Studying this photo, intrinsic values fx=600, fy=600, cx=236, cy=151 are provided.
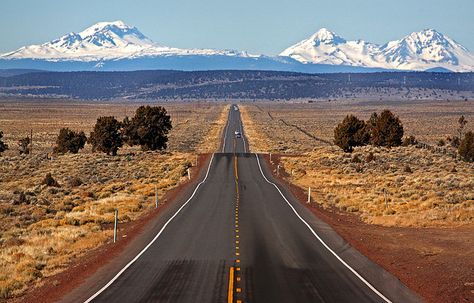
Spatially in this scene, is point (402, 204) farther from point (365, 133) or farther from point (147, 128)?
point (147, 128)

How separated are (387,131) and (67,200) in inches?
1929

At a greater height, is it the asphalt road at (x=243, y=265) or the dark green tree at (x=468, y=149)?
the dark green tree at (x=468, y=149)

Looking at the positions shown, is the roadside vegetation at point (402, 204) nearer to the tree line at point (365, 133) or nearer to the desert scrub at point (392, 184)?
the desert scrub at point (392, 184)

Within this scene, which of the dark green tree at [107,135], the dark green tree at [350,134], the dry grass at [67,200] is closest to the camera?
the dry grass at [67,200]

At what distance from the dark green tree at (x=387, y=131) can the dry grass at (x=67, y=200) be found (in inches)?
964

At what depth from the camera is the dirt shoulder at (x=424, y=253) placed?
19.8 meters

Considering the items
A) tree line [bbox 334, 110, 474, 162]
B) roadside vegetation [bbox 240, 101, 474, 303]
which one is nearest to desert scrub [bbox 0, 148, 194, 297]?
roadside vegetation [bbox 240, 101, 474, 303]

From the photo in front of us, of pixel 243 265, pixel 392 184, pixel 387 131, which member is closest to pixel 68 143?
pixel 387 131

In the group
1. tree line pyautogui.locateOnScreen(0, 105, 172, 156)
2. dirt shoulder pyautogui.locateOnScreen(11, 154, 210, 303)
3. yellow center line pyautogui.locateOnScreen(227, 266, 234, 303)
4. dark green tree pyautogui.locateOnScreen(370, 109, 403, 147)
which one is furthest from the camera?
dark green tree pyautogui.locateOnScreen(370, 109, 403, 147)

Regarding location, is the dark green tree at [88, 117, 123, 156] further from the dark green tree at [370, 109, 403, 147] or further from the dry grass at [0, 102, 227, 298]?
the dark green tree at [370, 109, 403, 147]

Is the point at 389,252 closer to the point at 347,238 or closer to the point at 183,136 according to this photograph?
the point at 347,238

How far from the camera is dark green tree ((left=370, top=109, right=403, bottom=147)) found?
7988cm

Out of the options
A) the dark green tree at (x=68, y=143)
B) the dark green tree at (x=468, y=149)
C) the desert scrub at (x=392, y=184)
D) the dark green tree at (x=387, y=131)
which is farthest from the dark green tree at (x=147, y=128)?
the dark green tree at (x=468, y=149)

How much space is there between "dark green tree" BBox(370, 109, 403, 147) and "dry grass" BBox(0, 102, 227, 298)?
24492 mm
